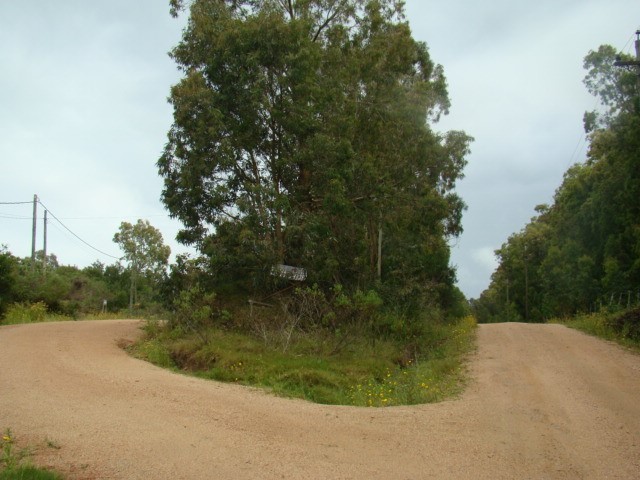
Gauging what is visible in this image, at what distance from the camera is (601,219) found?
35062mm

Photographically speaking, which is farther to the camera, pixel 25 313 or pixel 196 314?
pixel 25 313

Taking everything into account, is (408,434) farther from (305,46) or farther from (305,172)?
(305,46)

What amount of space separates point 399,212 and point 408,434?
526 inches

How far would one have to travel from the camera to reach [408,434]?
7.26 metres

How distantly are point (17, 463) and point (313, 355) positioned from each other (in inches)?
315

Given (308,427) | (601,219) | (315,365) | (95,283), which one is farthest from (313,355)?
(95,283)

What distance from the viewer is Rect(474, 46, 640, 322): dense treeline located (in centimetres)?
2659

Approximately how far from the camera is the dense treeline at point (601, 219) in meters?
26.6

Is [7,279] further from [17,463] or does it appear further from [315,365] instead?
[17,463]

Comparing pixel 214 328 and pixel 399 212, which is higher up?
pixel 399 212

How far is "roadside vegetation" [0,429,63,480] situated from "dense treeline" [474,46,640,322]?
21.3 metres

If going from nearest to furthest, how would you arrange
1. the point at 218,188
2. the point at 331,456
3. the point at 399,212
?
the point at 331,456 < the point at 218,188 < the point at 399,212

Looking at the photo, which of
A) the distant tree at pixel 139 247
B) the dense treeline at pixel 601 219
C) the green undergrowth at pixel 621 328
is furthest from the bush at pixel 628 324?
the distant tree at pixel 139 247

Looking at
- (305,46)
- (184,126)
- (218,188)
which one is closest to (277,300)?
(218,188)
